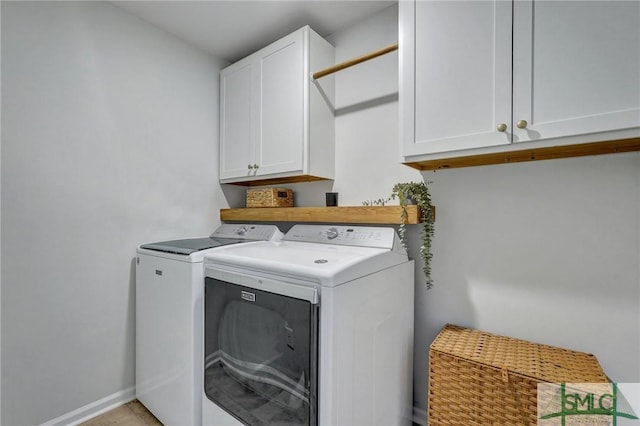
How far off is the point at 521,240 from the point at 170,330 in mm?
1880

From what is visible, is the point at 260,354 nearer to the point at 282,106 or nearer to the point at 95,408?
the point at 95,408

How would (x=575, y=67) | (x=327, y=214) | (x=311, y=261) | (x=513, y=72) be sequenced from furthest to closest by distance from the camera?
(x=327, y=214) < (x=311, y=261) < (x=513, y=72) < (x=575, y=67)

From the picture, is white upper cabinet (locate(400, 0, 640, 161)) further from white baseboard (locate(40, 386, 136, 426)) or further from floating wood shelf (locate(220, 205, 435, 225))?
white baseboard (locate(40, 386, 136, 426))

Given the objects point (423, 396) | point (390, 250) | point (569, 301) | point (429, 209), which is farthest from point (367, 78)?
point (423, 396)

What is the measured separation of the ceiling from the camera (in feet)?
5.92

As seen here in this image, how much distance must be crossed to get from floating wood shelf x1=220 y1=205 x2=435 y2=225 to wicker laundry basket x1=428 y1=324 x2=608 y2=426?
641 millimetres

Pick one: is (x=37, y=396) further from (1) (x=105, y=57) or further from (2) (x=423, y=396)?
(2) (x=423, y=396)

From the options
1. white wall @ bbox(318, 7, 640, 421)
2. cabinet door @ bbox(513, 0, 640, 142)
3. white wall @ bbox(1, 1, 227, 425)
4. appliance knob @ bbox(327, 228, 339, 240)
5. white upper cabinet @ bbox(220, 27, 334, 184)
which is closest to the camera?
cabinet door @ bbox(513, 0, 640, 142)

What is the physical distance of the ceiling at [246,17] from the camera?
71.1 inches

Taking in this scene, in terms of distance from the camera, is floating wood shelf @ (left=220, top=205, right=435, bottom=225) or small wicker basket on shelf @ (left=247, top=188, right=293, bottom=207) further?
small wicker basket on shelf @ (left=247, top=188, right=293, bottom=207)

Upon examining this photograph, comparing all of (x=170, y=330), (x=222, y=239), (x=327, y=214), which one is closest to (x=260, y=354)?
(x=170, y=330)

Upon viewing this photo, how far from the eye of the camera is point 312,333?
1.11 metres

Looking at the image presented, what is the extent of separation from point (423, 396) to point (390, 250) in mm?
941

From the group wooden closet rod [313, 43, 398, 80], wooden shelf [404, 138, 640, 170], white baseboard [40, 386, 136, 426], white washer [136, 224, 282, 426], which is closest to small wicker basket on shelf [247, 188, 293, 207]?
white washer [136, 224, 282, 426]
